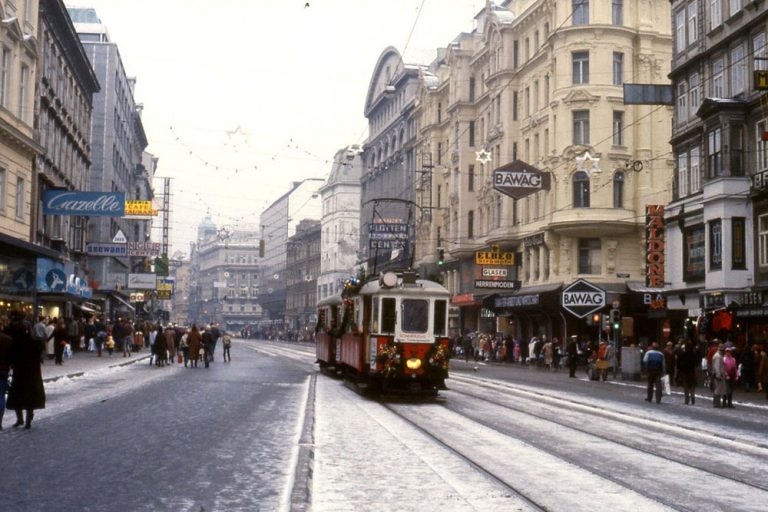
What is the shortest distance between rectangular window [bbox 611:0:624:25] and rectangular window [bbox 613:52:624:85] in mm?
1650

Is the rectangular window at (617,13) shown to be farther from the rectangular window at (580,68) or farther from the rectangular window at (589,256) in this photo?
the rectangular window at (589,256)

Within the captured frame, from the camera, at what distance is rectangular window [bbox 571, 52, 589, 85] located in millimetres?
51188

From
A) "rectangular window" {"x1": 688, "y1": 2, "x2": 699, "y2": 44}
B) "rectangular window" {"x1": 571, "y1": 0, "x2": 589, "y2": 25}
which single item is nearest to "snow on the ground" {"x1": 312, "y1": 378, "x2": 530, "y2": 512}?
"rectangular window" {"x1": 688, "y1": 2, "x2": 699, "y2": 44}

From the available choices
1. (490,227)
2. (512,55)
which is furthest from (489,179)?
(512,55)

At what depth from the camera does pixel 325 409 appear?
20.4 m

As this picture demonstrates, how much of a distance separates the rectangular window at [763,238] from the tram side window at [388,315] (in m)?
15.6

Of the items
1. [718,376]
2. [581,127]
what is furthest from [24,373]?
[581,127]

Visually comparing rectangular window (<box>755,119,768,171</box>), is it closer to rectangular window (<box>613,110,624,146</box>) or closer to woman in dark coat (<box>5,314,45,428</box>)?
rectangular window (<box>613,110,624,146</box>)

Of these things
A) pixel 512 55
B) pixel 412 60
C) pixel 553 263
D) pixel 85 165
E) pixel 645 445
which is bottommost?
pixel 645 445

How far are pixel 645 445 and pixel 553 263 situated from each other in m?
37.8

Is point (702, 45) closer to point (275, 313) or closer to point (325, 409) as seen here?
point (325, 409)

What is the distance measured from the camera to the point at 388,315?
79.2 ft

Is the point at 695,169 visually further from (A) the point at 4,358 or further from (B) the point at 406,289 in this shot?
(A) the point at 4,358

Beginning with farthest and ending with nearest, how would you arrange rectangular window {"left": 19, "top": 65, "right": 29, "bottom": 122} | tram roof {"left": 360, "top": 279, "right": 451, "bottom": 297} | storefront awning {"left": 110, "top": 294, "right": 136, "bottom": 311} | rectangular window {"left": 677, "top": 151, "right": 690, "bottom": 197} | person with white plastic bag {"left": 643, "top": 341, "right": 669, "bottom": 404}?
storefront awning {"left": 110, "top": 294, "right": 136, "bottom": 311} < rectangular window {"left": 677, "top": 151, "right": 690, "bottom": 197} < rectangular window {"left": 19, "top": 65, "right": 29, "bottom": 122} < person with white plastic bag {"left": 643, "top": 341, "right": 669, "bottom": 404} < tram roof {"left": 360, "top": 279, "right": 451, "bottom": 297}
